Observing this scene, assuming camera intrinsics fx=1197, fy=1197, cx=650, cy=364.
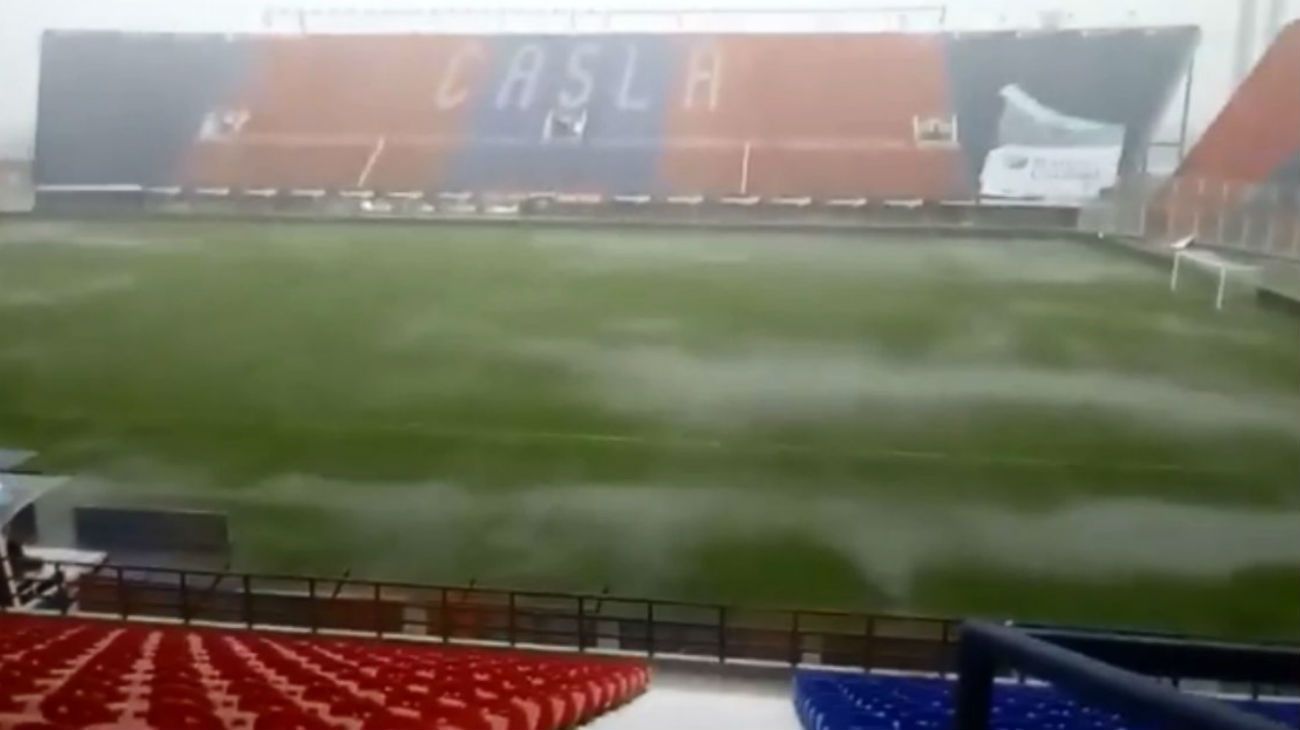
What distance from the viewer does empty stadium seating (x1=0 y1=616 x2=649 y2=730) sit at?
2061 mm

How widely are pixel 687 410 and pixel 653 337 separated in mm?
401

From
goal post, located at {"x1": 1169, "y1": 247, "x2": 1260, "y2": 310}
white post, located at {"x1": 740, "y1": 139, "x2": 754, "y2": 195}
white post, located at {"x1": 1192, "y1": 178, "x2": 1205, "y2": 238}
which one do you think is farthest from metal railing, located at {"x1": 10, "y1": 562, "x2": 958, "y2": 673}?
white post, located at {"x1": 1192, "y1": 178, "x2": 1205, "y2": 238}

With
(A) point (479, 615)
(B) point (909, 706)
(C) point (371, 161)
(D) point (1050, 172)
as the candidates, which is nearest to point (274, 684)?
(B) point (909, 706)

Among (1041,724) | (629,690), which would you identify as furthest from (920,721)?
(629,690)

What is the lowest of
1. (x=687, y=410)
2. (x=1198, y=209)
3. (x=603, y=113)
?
(x=687, y=410)

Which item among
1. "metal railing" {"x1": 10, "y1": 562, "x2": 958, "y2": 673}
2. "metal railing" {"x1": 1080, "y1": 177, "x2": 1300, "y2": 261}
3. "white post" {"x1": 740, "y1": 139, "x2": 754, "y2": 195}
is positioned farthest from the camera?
"white post" {"x1": 740, "y1": 139, "x2": 754, "y2": 195}

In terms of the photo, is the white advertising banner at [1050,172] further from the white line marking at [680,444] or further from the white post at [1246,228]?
the white line marking at [680,444]

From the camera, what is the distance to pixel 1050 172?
18.8 feet

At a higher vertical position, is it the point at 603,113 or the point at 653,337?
the point at 603,113

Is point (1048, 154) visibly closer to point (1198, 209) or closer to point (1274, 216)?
point (1198, 209)

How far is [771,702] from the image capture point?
461cm

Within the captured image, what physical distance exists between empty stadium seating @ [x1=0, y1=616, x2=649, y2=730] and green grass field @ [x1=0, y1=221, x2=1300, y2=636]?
111cm

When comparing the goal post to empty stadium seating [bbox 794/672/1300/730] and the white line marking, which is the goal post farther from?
empty stadium seating [bbox 794/672/1300/730]

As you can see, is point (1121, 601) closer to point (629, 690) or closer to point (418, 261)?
point (629, 690)
